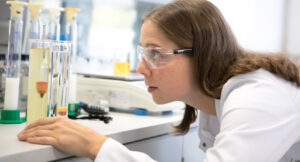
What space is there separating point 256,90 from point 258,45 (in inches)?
92.5

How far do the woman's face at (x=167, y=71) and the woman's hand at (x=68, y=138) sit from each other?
30 centimetres

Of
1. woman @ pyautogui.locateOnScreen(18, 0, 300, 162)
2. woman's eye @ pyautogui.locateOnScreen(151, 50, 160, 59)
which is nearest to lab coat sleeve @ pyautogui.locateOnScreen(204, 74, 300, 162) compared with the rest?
woman @ pyautogui.locateOnScreen(18, 0, 300, 162)

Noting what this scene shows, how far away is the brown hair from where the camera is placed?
1.09 m

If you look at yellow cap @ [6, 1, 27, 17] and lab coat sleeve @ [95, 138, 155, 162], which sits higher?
yellow cap @ [6, 1, 27, 17]

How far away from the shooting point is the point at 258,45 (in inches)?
123

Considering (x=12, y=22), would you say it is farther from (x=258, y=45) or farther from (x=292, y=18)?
(x=292, y=18)

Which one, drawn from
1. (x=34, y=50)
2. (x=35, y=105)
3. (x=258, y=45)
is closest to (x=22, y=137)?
(x=35, y=105)

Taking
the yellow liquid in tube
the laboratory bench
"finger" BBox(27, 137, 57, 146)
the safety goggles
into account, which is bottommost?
the laboratory bench

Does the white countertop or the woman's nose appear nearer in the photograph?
the white countertop

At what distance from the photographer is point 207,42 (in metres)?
1.10

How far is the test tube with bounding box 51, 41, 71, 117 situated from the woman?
228 millimetres

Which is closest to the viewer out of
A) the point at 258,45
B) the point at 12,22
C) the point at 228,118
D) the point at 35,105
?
the point at 228,118

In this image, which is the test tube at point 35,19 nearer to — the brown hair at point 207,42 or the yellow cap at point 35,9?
the yellow cap at point 35,9

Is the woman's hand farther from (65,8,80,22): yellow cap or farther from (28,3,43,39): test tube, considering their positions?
(65,8,80,22): yellow cap
